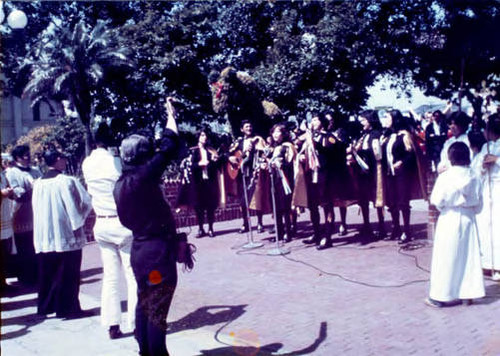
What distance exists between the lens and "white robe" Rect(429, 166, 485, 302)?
5.76m

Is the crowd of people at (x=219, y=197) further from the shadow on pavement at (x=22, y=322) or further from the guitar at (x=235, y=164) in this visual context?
the shadow on pavement at (x=22, y=322)

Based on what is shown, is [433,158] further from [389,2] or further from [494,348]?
[494,348]

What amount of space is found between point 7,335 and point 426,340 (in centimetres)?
416

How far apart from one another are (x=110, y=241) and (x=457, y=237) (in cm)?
337

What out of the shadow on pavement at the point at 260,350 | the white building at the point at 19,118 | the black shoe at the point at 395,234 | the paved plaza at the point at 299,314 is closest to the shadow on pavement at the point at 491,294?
the paved plaza at the point at 299,314

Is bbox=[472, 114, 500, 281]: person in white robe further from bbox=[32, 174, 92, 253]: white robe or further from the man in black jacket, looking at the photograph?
bbox=[32, 174, 92, 253]: white robe

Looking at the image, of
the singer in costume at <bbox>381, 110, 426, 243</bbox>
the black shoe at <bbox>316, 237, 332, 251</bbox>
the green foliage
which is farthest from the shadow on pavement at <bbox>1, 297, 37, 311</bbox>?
the green foliage

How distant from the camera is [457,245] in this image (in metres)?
5.82

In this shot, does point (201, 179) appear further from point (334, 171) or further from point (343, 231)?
point (334, 171)

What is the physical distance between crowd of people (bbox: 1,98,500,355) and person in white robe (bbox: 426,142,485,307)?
11 mm

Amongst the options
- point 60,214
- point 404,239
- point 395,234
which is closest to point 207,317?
point 60,214

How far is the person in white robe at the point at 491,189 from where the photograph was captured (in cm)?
672

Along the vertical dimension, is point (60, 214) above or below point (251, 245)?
above

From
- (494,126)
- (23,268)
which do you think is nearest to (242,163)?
(23,268)
